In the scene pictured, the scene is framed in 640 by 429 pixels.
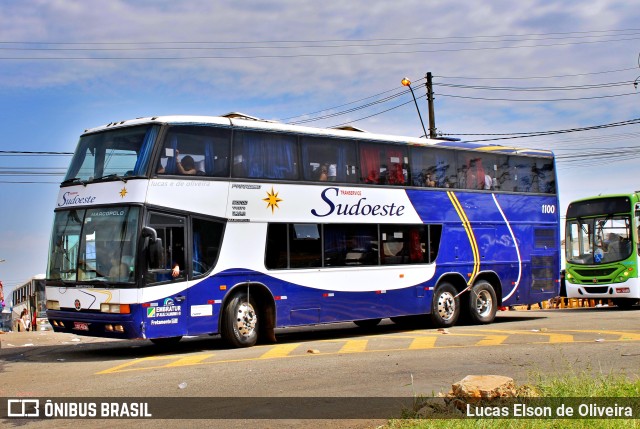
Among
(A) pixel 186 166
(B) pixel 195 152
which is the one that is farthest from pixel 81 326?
(B) pixel 195 152

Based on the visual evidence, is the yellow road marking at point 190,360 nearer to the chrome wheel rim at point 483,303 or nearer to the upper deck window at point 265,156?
the upper deck window at point 265,156

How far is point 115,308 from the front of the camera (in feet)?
43.7

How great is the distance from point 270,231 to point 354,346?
276cm

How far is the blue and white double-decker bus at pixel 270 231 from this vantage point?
13.7 meters

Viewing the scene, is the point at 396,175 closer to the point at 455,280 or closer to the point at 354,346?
the point at 455,280

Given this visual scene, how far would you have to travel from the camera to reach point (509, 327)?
60.2 feet

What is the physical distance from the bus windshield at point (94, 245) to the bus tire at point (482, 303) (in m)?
9.14

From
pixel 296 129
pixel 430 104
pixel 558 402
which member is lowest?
pixel 558 402

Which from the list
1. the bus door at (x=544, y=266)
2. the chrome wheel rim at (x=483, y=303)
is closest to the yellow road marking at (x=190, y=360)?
the chrome wheel rim at (x=483, y=303)

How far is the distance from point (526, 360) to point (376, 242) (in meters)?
6.03

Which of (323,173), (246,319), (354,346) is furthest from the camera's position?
(323,173)

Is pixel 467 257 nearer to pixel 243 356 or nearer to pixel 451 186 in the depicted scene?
pixel 451 186

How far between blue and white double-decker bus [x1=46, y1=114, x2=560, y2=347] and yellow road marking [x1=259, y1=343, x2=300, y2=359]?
2.15 ft

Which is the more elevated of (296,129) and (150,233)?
(296,129)
